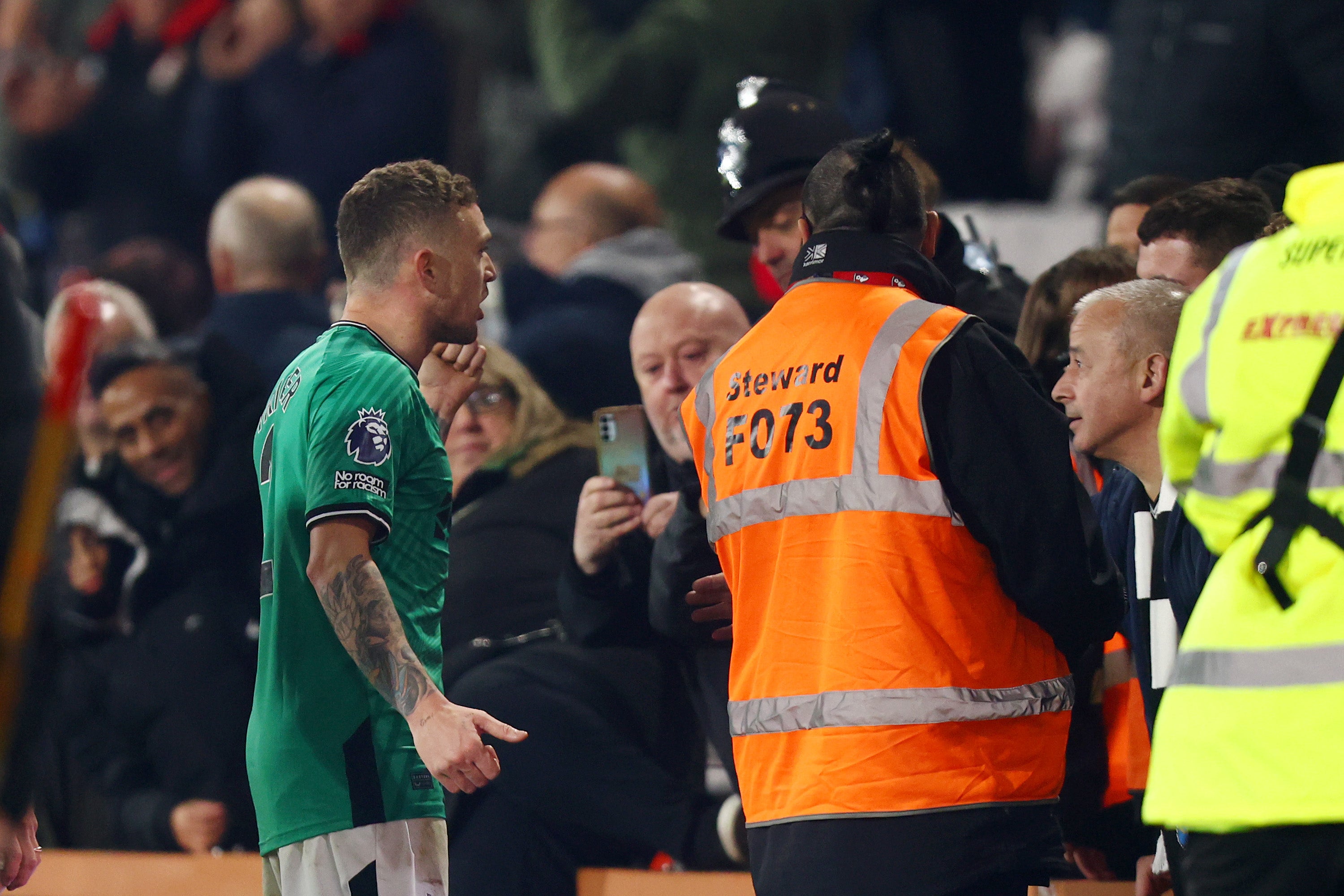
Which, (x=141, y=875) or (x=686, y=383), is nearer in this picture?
(x=686, y=383)

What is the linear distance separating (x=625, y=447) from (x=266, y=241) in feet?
8.77

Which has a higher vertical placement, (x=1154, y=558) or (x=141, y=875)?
(x=1154, y=558)

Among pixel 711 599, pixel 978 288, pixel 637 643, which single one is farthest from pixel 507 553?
pixel 978 288

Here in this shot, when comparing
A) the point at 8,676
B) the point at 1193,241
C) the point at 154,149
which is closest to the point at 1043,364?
the point at 1193,241

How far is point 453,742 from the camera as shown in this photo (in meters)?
3.33

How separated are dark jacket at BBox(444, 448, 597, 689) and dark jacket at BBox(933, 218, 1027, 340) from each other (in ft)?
4.25

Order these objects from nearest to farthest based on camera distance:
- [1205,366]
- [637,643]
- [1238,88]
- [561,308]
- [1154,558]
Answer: [1205,366], [1154,558], [637,643], [1238,88], [561,308]

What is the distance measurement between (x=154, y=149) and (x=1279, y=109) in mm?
5262

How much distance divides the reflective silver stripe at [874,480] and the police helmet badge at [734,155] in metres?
1.64

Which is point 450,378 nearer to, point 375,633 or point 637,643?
point 375,633

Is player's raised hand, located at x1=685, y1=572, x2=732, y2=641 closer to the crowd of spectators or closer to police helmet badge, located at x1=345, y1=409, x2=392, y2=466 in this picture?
the crowd of spectators

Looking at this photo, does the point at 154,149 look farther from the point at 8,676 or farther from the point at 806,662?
the point at 8,676

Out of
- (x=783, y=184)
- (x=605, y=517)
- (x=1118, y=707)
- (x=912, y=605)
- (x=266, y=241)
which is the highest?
(x=783, y=184)

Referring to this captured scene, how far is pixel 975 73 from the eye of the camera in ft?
27.3
